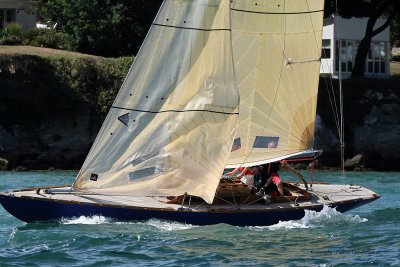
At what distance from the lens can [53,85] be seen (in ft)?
162

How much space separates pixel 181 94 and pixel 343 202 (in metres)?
4.67

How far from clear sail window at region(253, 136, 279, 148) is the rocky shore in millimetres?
21202

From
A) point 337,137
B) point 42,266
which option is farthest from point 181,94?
point 337,137

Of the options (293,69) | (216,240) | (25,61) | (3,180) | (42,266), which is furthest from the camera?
(25,61)

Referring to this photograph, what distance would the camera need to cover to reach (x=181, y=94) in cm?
2389

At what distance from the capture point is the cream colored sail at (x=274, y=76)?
25.7m

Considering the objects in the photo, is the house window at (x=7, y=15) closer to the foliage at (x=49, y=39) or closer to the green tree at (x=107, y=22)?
the foliage at (x=49, y=39)

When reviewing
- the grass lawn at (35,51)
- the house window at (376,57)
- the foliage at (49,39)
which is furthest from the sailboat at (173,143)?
the house window at (376,57)

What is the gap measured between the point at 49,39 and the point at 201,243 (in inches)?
1469

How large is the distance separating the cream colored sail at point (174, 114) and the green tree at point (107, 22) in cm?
3188

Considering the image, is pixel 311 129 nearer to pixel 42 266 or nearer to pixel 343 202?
pixel 343 202

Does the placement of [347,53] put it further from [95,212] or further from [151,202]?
[95,212]

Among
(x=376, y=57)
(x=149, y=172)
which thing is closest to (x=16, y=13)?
(x=376, y=57)

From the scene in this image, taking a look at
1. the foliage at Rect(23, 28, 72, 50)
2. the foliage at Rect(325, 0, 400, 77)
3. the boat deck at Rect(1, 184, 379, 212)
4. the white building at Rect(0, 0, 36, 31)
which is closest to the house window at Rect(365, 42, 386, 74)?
the foliage at Rect(325, 0, 400, 77)
